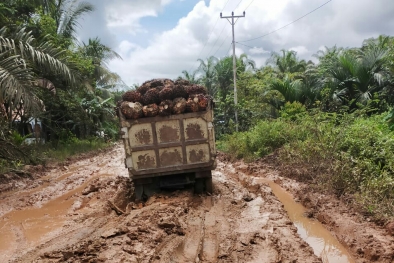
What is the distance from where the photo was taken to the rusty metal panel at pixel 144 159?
614 cm

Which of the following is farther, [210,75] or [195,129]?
[210,75]

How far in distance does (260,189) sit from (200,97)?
95.3 inches

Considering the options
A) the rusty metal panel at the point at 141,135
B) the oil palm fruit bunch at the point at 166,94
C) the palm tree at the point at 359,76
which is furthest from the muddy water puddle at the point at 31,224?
the palm tree at the point at 359,76

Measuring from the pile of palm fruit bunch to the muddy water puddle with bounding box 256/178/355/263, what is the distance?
7.83 feet

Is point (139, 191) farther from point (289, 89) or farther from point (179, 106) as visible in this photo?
point (289, 89)

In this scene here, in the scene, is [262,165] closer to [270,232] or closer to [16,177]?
[270,232]

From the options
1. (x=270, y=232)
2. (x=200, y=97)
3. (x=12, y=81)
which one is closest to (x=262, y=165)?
(x=200, y=97)

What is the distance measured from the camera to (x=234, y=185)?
790 cm

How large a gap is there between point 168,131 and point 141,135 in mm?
486

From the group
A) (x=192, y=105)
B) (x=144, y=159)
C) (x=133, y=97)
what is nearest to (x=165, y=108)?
(x=192, y=105)

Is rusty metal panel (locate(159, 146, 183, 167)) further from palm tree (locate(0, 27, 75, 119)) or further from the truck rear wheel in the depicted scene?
palm tree (locate(0, 27, 75, 119))

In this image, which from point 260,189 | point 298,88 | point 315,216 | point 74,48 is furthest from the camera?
point 74,48

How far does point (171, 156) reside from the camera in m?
6.23

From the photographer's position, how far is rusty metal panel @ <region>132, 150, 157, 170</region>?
614 centimetres
